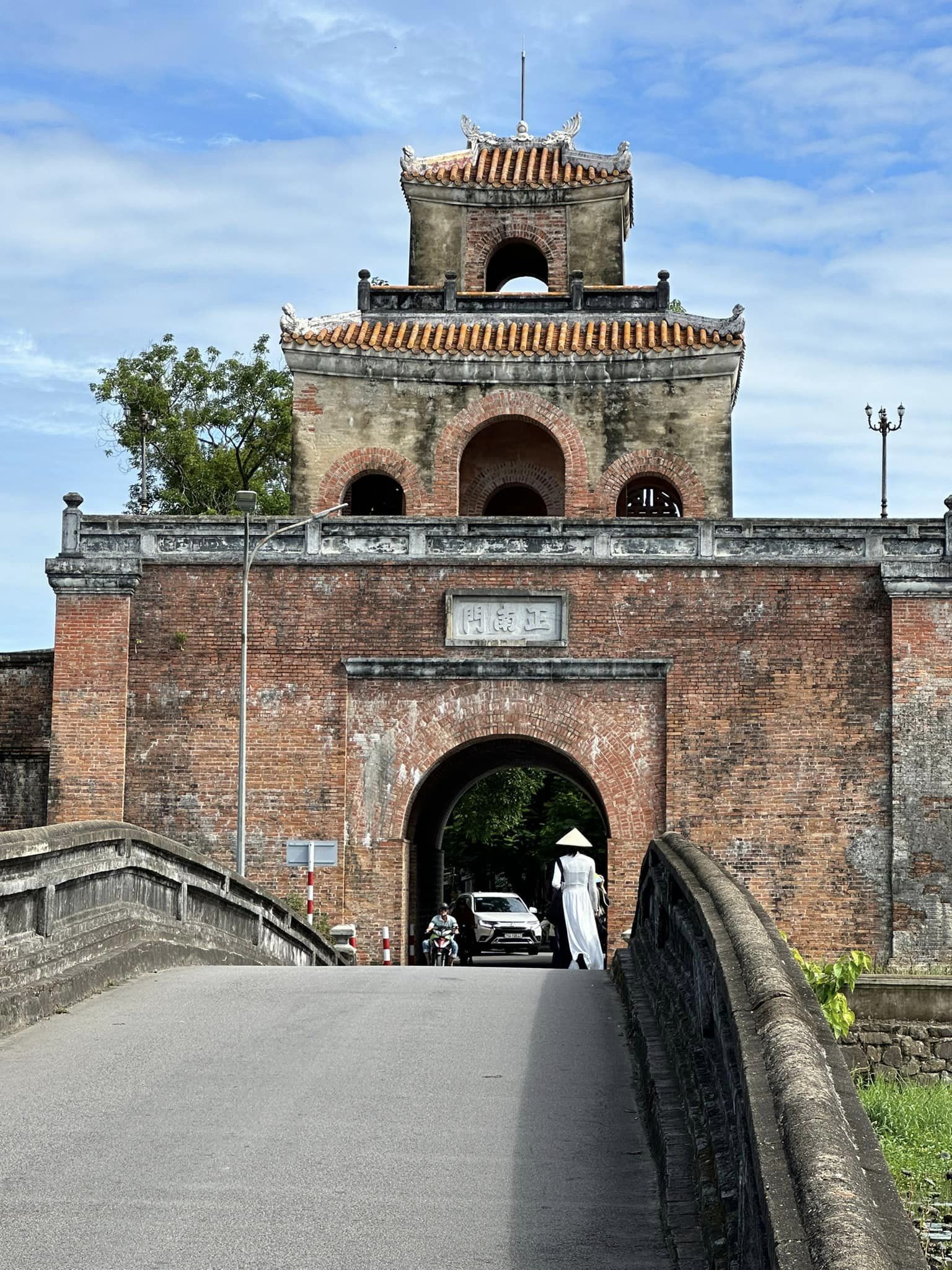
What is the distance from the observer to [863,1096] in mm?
12078

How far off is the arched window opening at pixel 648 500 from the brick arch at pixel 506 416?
1.43m

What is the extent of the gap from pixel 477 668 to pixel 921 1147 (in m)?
11.5

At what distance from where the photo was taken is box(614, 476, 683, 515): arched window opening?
25172 mm

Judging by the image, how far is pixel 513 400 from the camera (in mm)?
23984

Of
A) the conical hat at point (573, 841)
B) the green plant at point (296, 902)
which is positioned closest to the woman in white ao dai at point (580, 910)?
the conical hat at point (573, 841)

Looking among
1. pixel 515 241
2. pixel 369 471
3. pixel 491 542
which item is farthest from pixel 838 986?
pixel 515 241

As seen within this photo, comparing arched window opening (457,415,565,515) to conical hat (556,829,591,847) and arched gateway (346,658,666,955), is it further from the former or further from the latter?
conical hat (556,829,591,847)

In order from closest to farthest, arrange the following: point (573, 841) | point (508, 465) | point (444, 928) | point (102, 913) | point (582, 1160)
Answer: point (582, 1160)
point (102, 913)
point (573, 841)
point (444, 928)
point (508, 465)

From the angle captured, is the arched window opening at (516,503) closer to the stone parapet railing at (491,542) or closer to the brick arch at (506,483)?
the brick arch at (506,483)

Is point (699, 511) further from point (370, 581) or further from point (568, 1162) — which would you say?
point (568, 1162)

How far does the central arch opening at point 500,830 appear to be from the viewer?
23.4 meters

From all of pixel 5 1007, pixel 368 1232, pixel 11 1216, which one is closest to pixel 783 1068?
pixel 368 1232

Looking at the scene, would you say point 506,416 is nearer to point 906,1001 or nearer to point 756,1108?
point 906,1001

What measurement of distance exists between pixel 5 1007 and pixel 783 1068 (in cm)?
525
